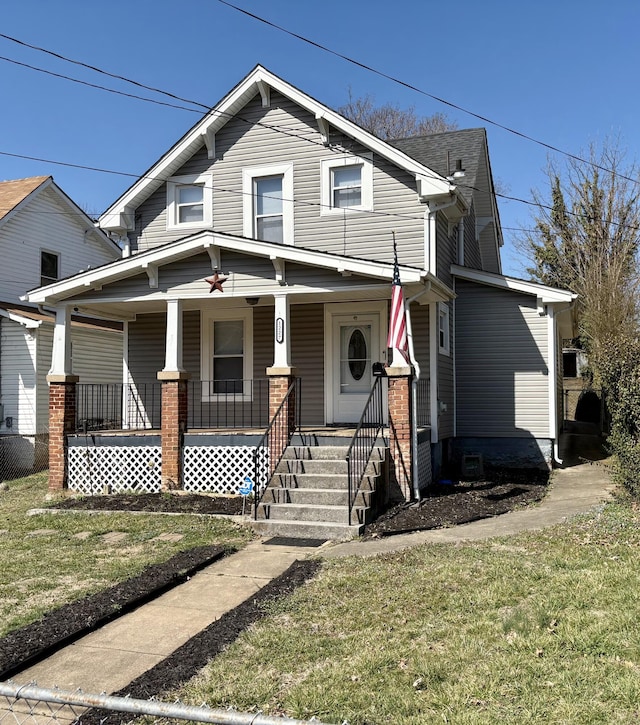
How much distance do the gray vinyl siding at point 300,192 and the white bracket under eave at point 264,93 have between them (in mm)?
98

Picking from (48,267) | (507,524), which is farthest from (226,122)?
(507,524)

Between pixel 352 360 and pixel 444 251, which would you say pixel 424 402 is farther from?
pixel 444 251

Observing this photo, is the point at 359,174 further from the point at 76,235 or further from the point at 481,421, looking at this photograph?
the point at 76,235

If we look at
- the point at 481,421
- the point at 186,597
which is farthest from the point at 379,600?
the point at 481,421

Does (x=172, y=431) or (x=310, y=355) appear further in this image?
(x=310, y=355)

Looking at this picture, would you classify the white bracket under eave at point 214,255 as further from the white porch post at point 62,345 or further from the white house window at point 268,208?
the white porch post at point 62,345

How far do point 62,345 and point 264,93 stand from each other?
6406 mm

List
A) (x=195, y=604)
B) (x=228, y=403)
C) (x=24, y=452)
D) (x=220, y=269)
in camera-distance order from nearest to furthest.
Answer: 1. (x=195, y=604)
2. (x=220, y=269)
3. (x=228, y=403)
4. (x=24, y=452)

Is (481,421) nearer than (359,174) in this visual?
No

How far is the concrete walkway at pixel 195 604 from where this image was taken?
4.70 meters

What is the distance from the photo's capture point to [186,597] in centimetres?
635

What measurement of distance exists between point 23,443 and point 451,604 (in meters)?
13.8

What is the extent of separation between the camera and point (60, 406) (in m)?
12.1

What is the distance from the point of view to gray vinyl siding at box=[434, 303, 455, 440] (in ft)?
42.8
